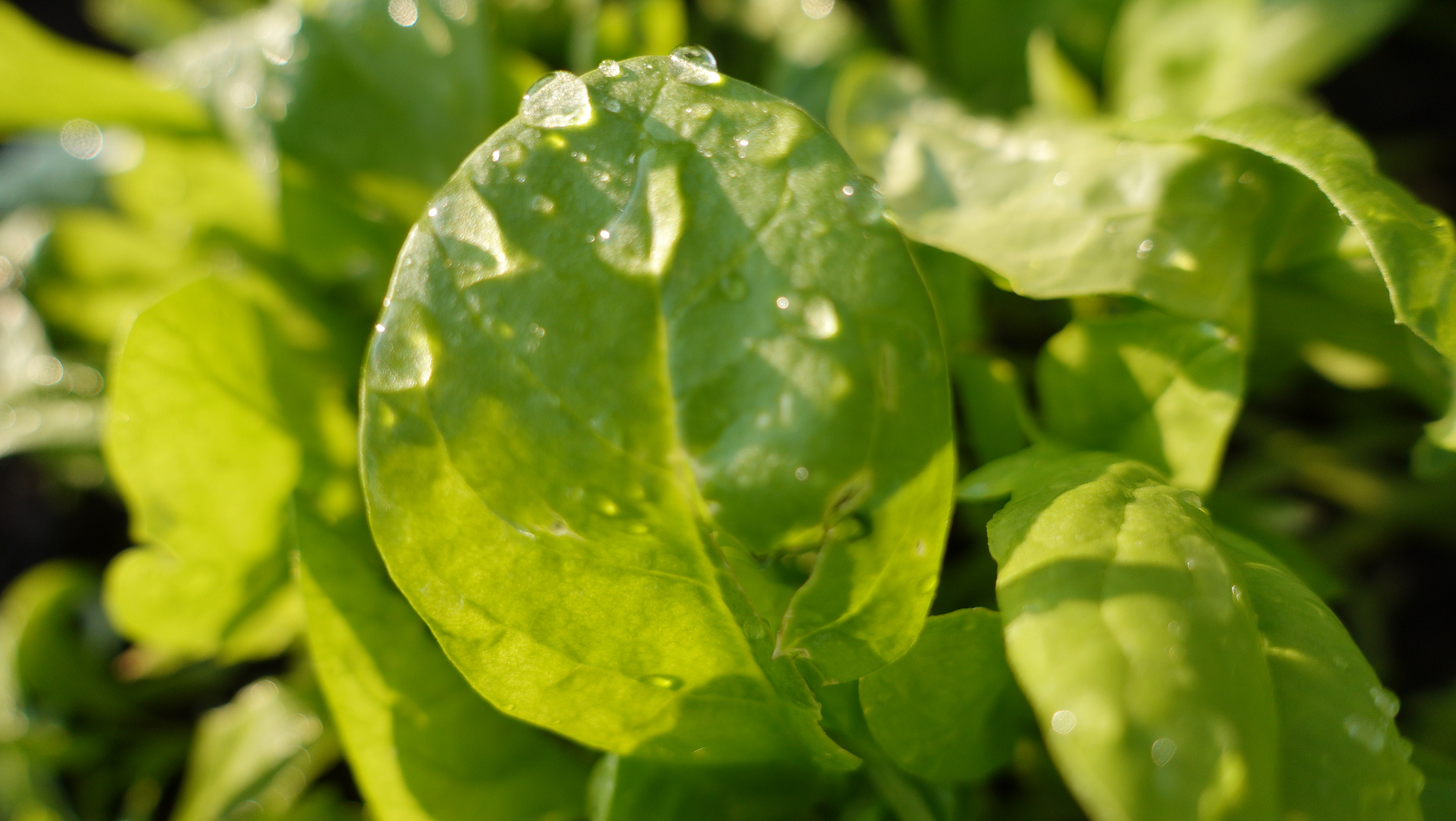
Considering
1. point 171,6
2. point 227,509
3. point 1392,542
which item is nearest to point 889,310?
point 227,509

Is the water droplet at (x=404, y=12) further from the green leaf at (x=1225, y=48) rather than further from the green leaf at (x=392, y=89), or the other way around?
the green leaf at (x=1225, y=48)

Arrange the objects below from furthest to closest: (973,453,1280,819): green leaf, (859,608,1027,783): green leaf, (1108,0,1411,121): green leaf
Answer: (1108,0,1411,121): green leaf → (859,608,1027,783): green leaf → (973,453,1280,819): green leaf

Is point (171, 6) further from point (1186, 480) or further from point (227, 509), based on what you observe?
point (1186, 480)

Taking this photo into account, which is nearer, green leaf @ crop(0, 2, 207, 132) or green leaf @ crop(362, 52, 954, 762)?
green leaf @ crop(362, 52, 954, 762)

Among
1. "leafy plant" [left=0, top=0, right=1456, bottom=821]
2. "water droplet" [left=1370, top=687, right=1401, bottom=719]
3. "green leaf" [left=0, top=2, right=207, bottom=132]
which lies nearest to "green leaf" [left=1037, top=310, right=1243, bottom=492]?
"leafy plant" [left=0, top=0, right=1456, bottom=821]

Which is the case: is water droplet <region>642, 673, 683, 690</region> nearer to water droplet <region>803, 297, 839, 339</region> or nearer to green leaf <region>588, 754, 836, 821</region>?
green leaf <region>588, 754, 836, 821</region>
